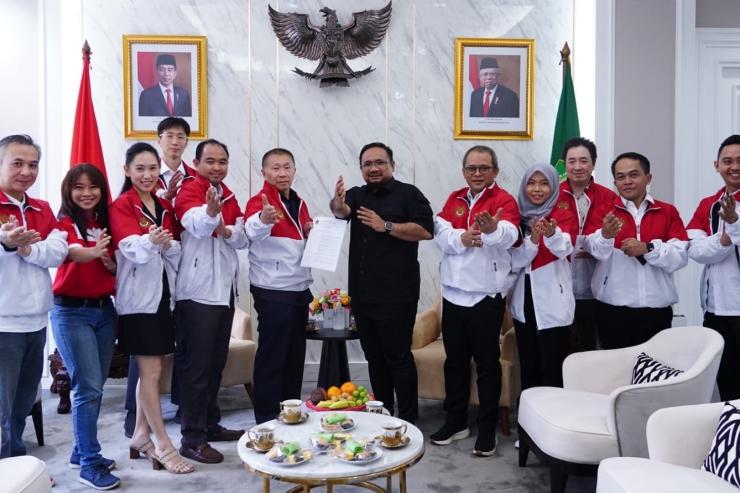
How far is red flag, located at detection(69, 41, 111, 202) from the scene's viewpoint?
171 inches

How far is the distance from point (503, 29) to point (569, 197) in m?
1.96

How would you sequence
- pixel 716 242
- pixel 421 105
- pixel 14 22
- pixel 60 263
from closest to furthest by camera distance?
pixel 60 263 < pixel 716 242 < pixel 14 22 < pixel 421 105

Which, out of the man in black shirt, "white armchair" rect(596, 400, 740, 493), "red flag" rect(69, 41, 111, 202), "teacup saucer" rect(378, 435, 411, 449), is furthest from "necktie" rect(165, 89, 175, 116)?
"white armchair" rect(596, 400, 740, 493)

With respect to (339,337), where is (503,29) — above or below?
above

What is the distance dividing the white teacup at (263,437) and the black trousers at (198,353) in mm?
832

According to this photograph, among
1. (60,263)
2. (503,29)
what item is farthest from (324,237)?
(503,29)

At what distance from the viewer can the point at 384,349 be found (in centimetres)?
351

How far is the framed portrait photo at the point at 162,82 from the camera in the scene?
15.3 feet

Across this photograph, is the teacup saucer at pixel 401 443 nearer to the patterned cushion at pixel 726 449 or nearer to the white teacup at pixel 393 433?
the white teacup at pixel 393 433

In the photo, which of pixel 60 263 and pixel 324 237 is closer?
pixel 60 263

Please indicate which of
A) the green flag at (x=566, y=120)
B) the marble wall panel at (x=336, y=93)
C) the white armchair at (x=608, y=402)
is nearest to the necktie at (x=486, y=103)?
the marble wall panel at (x=336, y=93)

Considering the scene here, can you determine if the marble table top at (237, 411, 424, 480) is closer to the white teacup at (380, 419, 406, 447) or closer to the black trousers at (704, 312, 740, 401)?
the white teacup at (380, 419, 406, 447)

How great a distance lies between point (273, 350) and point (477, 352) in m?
1.11

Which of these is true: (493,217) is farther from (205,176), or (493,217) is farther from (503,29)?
(503,29)
